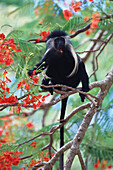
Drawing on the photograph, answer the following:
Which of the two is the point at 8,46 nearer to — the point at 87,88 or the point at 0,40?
the point at 0,40

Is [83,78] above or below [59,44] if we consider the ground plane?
below

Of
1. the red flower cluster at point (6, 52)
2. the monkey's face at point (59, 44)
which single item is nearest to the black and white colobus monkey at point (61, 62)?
the monkey's face at point (59, 44)

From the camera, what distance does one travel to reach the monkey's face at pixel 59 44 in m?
2.74

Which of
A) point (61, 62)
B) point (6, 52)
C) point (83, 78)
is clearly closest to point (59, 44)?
point (61, 62)

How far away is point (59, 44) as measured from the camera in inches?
108

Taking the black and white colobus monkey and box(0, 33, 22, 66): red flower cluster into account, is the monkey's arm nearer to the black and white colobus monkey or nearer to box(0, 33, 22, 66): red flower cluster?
the black and white colobus monkey

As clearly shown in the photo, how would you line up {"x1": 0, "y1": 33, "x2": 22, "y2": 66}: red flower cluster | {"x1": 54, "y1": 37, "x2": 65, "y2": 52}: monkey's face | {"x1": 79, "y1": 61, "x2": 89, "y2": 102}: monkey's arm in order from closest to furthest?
{"x1": 0, "y1": 33, "x2": 22, "y2": 66}: red flower cluster
{"x1": 79, "y1": 61, "x2": 89, "y2": 102}: monkey's arm
{"x1": 54, "y1": 37, "x2": 65, "y2": 52}: monkey's face

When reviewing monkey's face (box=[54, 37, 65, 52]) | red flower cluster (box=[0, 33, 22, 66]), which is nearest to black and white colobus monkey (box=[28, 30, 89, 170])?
monkey's face (box=[54, 37, 65, 52])

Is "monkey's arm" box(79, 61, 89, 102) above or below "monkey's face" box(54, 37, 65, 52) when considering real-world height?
below

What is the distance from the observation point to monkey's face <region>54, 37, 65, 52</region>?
108 inches

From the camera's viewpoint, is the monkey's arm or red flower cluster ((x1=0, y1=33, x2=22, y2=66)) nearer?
red flower cluster ((x1=0, y1=33, x2=22, y2=66))

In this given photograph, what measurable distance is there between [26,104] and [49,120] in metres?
4.25

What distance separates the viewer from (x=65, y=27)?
3039 mm

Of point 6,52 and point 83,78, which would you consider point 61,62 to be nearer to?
point 83,78
